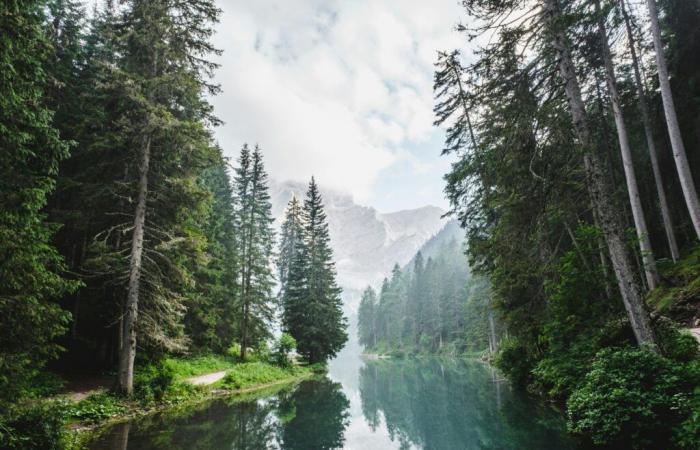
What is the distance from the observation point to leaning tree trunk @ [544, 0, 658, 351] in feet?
26.8

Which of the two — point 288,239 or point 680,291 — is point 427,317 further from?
point 680,291

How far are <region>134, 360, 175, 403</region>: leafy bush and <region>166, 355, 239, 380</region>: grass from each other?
7.14ft

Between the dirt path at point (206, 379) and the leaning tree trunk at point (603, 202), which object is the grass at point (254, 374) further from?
the leaning tree trunk at point (603, 202)

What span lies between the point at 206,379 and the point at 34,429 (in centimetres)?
1364

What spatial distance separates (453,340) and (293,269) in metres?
47.6

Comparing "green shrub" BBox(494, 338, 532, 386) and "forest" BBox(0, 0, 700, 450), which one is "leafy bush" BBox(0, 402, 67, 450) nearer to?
"forest" BBox(0, 0, 700, 450)

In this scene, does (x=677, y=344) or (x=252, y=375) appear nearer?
(x=677, y=344)

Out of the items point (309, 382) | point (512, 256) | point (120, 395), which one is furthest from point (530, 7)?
point (309, 382)

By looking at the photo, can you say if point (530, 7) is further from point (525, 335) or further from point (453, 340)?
point (453, 340)

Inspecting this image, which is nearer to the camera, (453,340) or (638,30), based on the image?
(638,30)

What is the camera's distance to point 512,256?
401 inches

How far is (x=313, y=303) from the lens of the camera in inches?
1344

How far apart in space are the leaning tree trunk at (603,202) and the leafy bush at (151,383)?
15.5 m

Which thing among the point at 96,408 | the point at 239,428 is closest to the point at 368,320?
the point at 239,428
